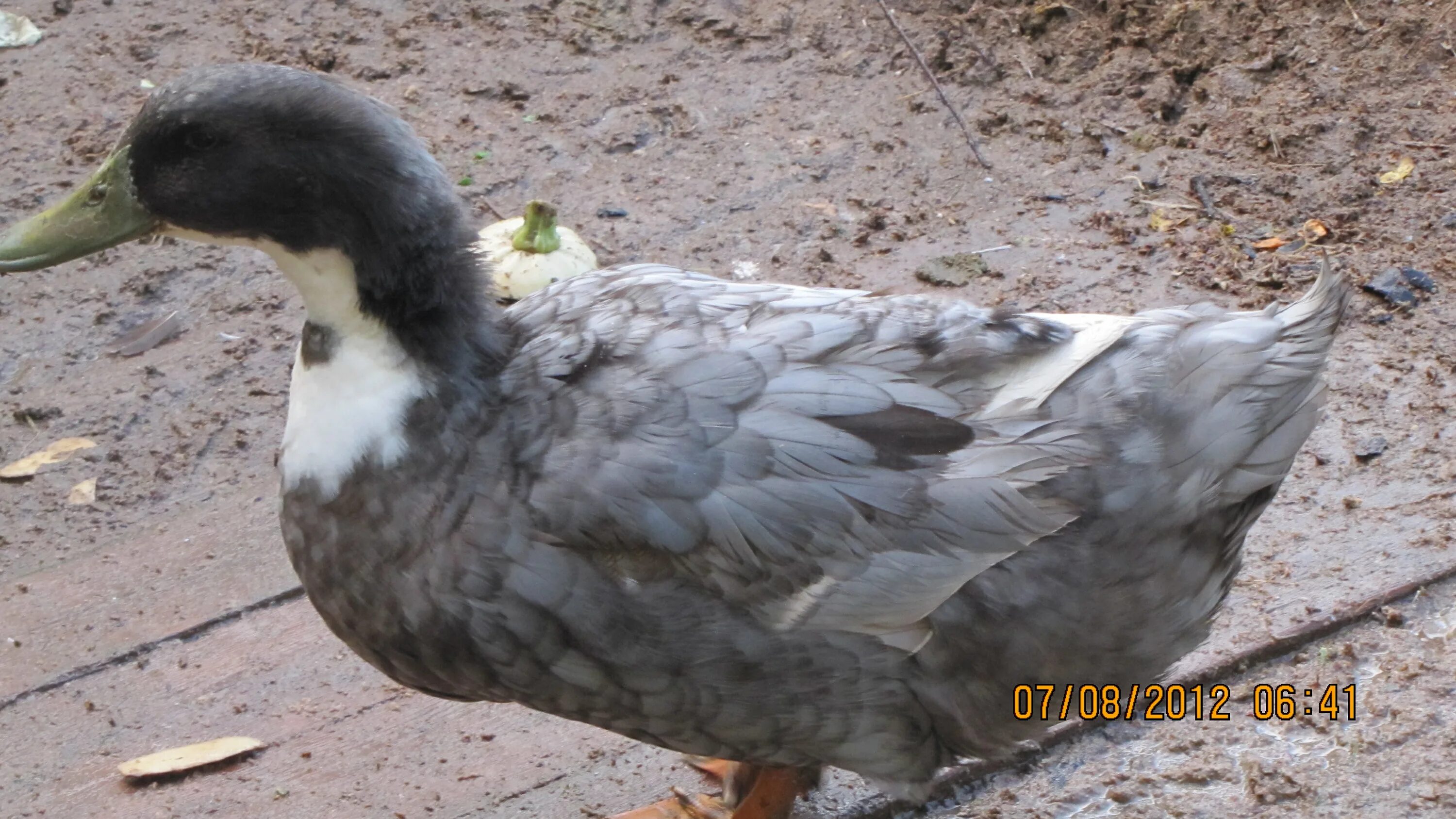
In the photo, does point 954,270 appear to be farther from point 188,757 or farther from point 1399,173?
point 188,757

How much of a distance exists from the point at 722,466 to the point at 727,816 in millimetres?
943

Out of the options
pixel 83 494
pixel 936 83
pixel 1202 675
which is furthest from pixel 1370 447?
pixel 83 494

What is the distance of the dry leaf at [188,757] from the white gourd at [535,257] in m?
1.43

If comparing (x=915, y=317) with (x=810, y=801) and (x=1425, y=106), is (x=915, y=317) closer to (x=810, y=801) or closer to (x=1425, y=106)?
(x=810, y=801)

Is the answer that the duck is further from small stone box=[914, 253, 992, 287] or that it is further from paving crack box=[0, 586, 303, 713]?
small stone box=[914, 253, 992, 287]

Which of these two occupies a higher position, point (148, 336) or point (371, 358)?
point (371, 358)

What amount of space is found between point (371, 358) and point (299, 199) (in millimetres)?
288

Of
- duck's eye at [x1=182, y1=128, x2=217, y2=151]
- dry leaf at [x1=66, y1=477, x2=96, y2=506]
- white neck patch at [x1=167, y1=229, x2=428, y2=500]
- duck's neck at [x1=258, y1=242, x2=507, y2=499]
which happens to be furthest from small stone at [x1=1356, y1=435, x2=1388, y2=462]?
dry leaf at [x1=66, y1=477, x2=96, y2=506]

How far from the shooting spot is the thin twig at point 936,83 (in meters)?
4.58

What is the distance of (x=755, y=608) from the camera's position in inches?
89.5

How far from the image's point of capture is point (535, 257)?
388cm

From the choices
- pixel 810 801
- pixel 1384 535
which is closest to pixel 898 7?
pixel 1384 535

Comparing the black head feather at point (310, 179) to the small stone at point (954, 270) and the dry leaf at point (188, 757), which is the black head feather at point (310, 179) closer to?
the dry leaf at point (188, 757)
